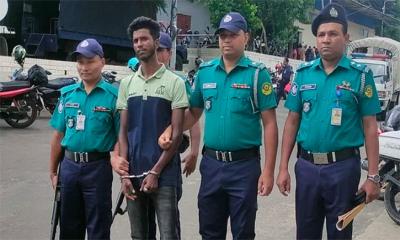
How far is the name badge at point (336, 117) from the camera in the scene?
10.6 ft

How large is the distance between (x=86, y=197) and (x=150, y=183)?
0.58 meters

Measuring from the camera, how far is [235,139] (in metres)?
3.33

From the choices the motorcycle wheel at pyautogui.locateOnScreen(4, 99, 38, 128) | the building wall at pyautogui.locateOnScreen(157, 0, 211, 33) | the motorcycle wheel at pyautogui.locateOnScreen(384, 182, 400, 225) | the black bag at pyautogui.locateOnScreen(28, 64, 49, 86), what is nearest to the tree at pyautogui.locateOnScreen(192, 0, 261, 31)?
the building wall at pyautogui.locateOnScreen(157, 0, 211, 33)

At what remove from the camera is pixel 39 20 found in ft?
64.4

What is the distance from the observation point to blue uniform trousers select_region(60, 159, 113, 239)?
3543 millimetres

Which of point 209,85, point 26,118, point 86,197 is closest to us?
point 209,85

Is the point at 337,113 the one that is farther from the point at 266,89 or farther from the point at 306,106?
the point at 266,89

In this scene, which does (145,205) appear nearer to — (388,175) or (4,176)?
(388,175)

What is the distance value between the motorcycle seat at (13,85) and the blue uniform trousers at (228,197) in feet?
23.9

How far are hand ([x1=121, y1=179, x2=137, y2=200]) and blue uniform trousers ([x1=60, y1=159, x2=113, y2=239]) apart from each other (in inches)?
11.5

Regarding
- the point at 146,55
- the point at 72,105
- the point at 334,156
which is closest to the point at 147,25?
the point at 146,55

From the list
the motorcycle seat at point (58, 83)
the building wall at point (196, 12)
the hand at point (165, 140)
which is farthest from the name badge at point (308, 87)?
the building wall at point (196, 12)

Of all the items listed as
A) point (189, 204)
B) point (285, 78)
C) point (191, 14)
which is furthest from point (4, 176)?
point (191, 14)

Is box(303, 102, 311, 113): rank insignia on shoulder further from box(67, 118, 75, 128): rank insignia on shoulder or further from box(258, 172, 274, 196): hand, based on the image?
box(67, 118, 75, 128): rank insignia on shoulder
